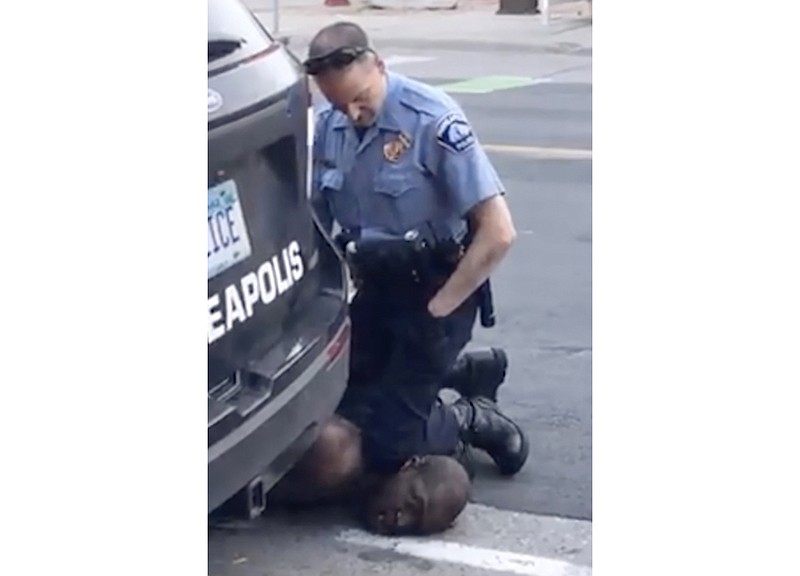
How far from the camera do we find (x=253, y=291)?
2.85m

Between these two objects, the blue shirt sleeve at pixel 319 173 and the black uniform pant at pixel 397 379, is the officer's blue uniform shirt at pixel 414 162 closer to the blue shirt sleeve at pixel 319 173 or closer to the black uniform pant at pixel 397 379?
the blue shirt sleeve at pixel 319 173

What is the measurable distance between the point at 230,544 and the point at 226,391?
0.30 meters

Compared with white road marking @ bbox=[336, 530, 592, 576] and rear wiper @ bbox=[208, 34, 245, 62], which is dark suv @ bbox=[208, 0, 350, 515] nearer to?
rear wiper @ bbox=[208, 34, 245, 62]

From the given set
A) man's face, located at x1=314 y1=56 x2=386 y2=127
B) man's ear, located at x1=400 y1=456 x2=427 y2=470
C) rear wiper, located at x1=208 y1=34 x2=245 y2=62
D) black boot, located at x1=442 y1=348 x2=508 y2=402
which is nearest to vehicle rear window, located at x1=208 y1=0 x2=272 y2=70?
rear wiper, located at x1=208 y1=34 x2=245 y2=62

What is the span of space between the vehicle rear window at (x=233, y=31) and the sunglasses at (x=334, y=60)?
8cm

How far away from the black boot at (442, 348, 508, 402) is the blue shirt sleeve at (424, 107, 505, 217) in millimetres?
279

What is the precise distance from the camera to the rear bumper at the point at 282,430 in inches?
109

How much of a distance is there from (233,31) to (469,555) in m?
0.93

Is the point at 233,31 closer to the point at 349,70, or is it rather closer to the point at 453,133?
the point at 349,70

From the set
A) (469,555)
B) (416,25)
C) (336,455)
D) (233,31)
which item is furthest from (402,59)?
(469,555)
